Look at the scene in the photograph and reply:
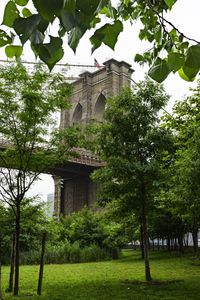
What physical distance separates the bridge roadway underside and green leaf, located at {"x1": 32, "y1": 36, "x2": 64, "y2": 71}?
134 ft

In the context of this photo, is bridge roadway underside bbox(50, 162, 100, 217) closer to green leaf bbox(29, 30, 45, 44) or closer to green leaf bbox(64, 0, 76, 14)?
green leaf bbox(29, 30, 45, 44)

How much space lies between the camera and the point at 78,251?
2011cm

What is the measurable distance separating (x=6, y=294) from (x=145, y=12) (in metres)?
7.87

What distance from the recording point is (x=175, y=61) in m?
1.02

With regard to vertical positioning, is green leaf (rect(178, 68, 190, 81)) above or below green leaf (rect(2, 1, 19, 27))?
below

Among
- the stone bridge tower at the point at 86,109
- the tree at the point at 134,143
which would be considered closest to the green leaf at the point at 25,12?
the tree at the point at 134,143

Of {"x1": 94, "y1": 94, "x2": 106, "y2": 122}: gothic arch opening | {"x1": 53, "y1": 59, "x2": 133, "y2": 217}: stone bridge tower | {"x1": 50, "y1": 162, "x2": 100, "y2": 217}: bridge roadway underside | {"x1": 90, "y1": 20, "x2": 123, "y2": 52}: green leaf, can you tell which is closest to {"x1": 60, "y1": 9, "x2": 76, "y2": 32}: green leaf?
{"x1": 90, "y1": 20, "x2": 123, "y2": 52}: green leaf

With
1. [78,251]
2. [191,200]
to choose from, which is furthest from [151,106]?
[78,251]

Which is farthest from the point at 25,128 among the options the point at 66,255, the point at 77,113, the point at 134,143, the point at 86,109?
the point at 77,113

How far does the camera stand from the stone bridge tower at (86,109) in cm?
4619

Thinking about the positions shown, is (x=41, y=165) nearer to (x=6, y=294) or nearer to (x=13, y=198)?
(x=13, y=198)

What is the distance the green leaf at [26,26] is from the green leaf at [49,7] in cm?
9

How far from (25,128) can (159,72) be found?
8.03 m

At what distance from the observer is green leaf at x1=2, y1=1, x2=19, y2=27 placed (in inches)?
36.0
